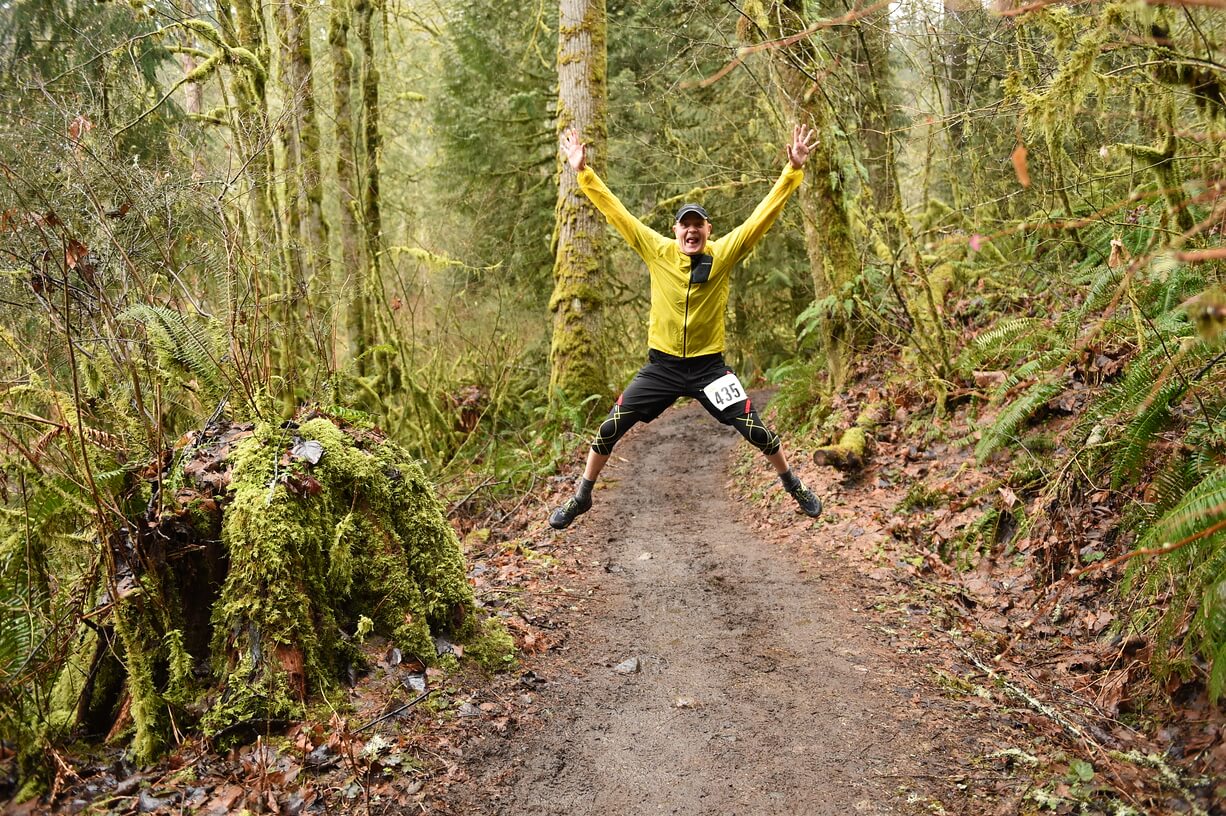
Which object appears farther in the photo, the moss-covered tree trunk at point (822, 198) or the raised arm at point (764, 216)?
the moss-covered tree trunk at point (822, 198)

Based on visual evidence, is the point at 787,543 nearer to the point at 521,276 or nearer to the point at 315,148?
the point at 315,148

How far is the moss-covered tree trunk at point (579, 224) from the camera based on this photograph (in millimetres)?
11375

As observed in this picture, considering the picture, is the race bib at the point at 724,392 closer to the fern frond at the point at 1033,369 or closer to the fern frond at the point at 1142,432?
the fern frond at the point at 1033,369

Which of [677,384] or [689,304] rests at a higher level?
[689,304]

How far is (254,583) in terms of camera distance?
371 centimetres

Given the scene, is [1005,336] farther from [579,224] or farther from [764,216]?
[579,224]

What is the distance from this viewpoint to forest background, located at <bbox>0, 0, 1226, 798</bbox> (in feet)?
11.7

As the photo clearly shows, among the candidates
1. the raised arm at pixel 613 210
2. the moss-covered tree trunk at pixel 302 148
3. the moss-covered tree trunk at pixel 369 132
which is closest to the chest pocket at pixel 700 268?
the raised arm at pixel 613 210

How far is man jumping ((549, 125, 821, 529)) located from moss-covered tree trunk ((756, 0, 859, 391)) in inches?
126

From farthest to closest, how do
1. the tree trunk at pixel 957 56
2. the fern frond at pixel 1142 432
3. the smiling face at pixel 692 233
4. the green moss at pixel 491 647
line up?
the tree trunk at pixel 957 56 < the smiling face at pixel 692 233 < the green moss at pixel 491 647 < the fern frond at pixel 1142 432

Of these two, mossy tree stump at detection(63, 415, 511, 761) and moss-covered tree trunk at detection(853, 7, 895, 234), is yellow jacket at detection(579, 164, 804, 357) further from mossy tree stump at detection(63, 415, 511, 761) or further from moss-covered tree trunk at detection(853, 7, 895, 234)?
moss-covered tree trunk at detection(853, 7, 895, 234)

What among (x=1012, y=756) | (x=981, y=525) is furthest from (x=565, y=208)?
(x=1012, y=756)

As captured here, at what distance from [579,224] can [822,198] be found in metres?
3.74

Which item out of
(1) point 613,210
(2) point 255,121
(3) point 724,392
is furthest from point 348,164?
(3) point 724,392
